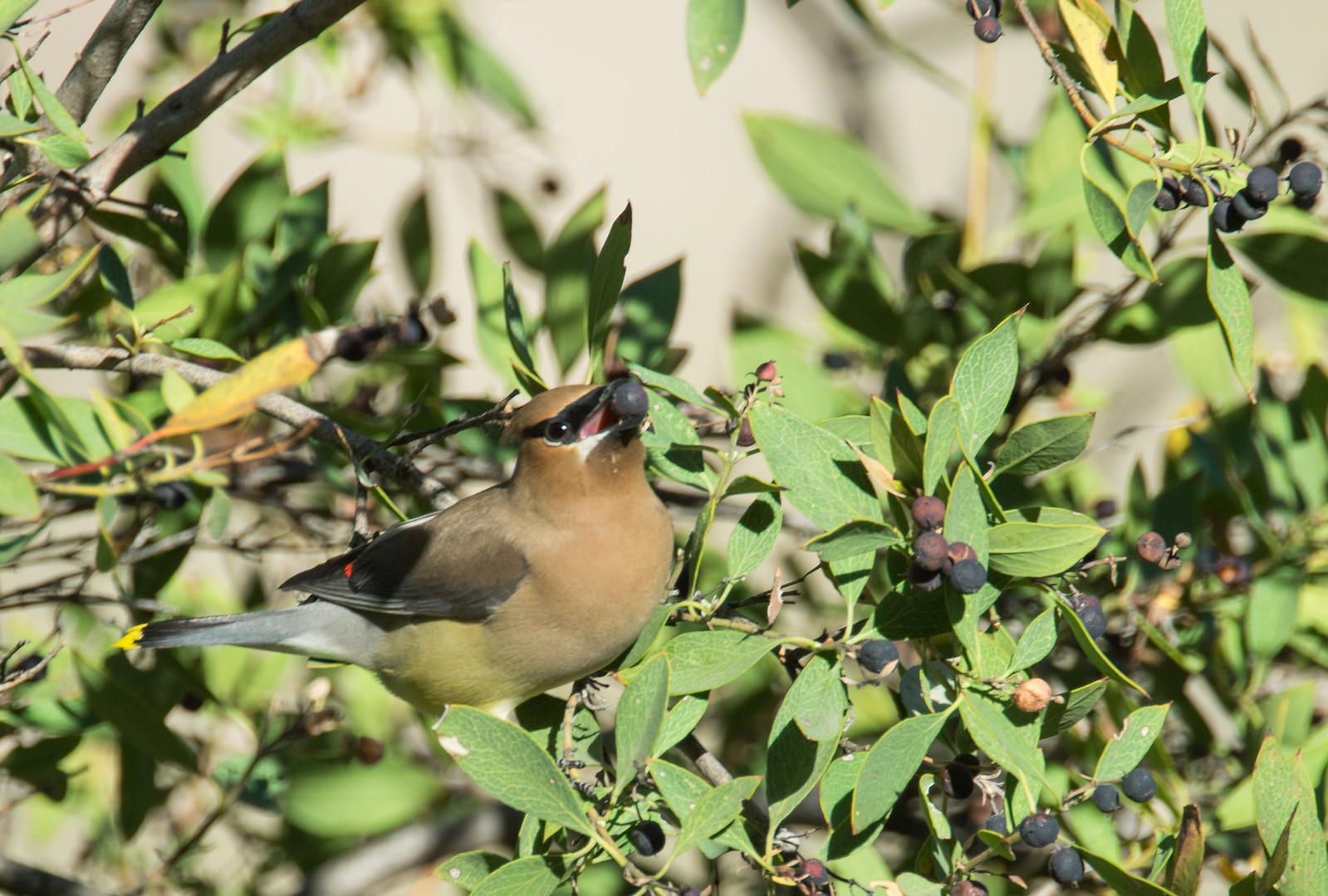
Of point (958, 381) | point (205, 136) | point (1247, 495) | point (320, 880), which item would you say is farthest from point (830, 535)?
point (205, 136)

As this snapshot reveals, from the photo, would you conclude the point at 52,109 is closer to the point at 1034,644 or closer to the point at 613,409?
the point at 613,409

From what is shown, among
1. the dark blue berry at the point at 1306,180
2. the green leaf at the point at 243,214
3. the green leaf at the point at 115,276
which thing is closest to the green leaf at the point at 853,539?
the dark blue berry at the point at 1306,180

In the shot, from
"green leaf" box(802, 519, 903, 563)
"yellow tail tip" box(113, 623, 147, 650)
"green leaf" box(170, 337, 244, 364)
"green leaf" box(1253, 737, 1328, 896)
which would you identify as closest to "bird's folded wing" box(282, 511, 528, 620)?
"yellow tail tip" box(113, 623, 147, 650)

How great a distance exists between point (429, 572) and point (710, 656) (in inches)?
28.8

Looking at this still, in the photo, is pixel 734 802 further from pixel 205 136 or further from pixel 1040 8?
pixel 205 136

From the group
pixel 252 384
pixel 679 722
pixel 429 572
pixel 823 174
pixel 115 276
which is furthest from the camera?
pixel 823 174

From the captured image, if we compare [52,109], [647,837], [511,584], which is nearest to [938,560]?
[647,837]

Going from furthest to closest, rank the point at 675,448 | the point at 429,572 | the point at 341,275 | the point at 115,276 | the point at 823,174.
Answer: the point at 823,174
the point at 341,275
the point at 429,572
the point at 115,276
the point at 675,448

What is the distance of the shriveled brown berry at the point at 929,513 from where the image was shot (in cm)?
140

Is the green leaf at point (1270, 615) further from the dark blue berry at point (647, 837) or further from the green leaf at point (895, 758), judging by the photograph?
the dark blue berry at point (647, 837)

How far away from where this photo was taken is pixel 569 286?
212 centimetres

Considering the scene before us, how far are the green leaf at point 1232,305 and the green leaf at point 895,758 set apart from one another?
1.95 feet

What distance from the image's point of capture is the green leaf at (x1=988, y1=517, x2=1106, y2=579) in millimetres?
1356

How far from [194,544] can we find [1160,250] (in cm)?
189
